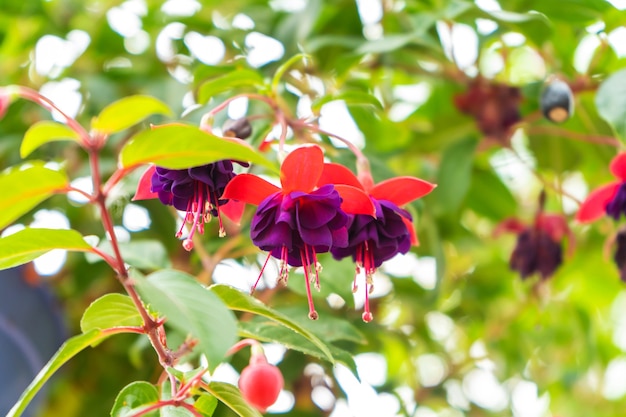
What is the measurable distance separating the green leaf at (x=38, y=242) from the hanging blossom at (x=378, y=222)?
0.78ft

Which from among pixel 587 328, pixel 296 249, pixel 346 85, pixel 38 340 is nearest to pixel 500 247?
pixel 587 328

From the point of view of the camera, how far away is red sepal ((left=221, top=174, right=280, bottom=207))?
2.39ft

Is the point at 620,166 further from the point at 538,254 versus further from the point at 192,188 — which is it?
the point at 192,188

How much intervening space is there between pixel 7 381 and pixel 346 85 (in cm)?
78

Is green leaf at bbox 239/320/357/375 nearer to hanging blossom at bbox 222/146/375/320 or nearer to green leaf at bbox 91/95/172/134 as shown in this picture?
hanging blossom at bbox 222/146/375/320

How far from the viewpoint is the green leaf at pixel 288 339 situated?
0.84 metres

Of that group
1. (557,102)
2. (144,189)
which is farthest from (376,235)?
(557,102)

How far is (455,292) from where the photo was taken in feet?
6.06

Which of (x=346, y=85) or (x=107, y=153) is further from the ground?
(x=346, y=85)

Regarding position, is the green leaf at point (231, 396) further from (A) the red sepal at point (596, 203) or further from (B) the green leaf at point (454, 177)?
(B) the green leaf at point (454, 177)

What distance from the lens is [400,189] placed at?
789 millimetres

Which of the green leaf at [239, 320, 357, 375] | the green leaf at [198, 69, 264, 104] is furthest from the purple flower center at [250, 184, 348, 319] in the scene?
the green leaf at [198, 69, 264, 104]

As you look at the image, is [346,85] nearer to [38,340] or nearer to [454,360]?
[38,340]

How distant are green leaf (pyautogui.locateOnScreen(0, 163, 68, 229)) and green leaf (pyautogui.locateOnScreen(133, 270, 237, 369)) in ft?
0.34
